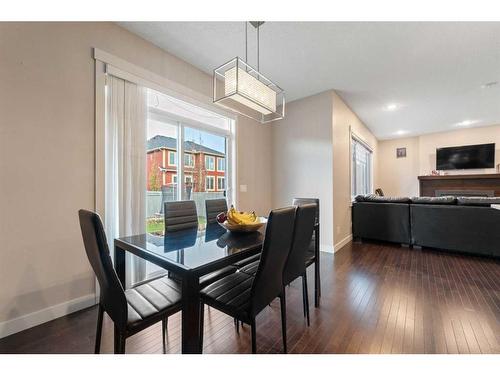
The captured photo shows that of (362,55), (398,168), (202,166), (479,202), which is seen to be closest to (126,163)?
(202,166)

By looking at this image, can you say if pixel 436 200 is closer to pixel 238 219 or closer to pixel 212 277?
pixel 238 219

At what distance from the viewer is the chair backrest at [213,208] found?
2.42m

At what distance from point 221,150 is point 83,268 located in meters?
2.33

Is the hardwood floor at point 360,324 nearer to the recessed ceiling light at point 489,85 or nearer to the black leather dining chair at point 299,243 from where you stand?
the black leather dining chair at point 299,243

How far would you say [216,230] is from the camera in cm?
199

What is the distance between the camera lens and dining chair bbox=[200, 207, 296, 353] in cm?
121

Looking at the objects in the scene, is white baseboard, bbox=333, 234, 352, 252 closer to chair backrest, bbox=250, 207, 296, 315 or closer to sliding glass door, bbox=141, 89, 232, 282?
sliding glass door, bbox=141, 89, 232, 282

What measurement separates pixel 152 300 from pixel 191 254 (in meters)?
0.35

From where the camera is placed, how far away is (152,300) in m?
1.29

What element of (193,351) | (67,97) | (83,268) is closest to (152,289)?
(193,351)

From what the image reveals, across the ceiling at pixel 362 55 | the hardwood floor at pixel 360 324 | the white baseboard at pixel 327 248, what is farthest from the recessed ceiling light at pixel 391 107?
the hardwood floor at pixel 360 324

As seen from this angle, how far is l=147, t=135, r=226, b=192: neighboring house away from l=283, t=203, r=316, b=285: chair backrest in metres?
1.90
